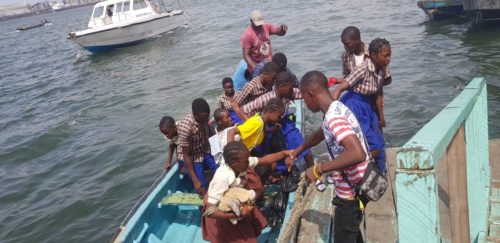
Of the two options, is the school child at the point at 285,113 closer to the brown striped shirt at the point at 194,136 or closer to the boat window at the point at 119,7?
the brown striped shirt at the point at 194,136

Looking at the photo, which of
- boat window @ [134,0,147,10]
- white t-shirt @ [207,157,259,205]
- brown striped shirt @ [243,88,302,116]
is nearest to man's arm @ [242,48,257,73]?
brown striped shirt @ [243,88,302,116]

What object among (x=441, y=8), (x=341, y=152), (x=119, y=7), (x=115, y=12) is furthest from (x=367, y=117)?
(x=119, y=7)

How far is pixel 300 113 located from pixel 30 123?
10.5 meters

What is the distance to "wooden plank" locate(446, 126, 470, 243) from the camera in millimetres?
2088

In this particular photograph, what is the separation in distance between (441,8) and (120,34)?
15.1 meters

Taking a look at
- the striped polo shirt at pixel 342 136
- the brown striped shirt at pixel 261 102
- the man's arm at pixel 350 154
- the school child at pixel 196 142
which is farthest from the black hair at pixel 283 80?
the man's arm at pixel 350 154

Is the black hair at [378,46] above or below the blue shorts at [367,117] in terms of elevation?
above

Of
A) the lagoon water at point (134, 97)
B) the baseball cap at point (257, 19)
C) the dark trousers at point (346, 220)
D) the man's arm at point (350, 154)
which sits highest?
the baseball cap at point (257, 19)

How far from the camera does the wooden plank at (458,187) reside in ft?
6.85

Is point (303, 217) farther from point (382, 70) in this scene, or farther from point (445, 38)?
point (445, 38)

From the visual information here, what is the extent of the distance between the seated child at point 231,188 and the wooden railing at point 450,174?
4.57 feet

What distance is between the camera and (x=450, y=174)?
2105 mm

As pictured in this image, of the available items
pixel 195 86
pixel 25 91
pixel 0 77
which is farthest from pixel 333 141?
pixel 0 77

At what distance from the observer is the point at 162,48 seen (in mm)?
22859
